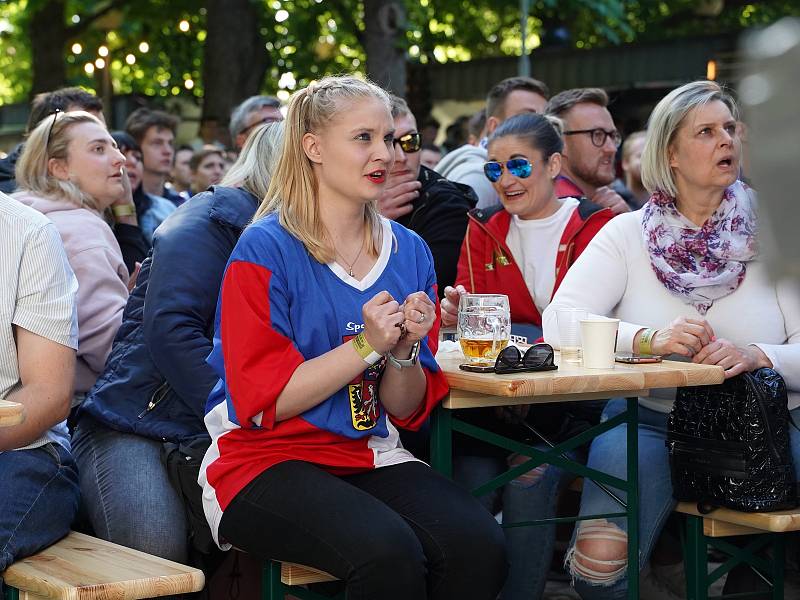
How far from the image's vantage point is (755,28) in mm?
462

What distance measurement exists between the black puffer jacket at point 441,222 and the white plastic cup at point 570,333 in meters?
1.51

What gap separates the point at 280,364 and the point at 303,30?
13.4 meters

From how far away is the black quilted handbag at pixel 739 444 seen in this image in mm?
3322

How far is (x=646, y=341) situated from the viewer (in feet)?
11.5

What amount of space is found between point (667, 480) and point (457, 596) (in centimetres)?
111

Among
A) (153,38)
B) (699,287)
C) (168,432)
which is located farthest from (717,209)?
(153,38)

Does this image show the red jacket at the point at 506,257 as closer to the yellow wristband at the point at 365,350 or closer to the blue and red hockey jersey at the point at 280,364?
the blue and red hockey jersey at the point at 280,364

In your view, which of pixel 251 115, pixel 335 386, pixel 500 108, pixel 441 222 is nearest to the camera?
pixel 335 386

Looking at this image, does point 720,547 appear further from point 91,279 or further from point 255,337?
point 91,279

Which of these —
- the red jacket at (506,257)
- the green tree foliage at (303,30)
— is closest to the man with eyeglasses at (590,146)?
the red jacket at (506,257)

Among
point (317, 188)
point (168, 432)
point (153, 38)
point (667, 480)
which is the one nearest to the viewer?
point (317, 188)

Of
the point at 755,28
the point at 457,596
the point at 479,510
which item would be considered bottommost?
the point at 457,596

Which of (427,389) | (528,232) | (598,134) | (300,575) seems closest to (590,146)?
(598,134)

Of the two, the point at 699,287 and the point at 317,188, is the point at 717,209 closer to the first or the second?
the point at 699,287
